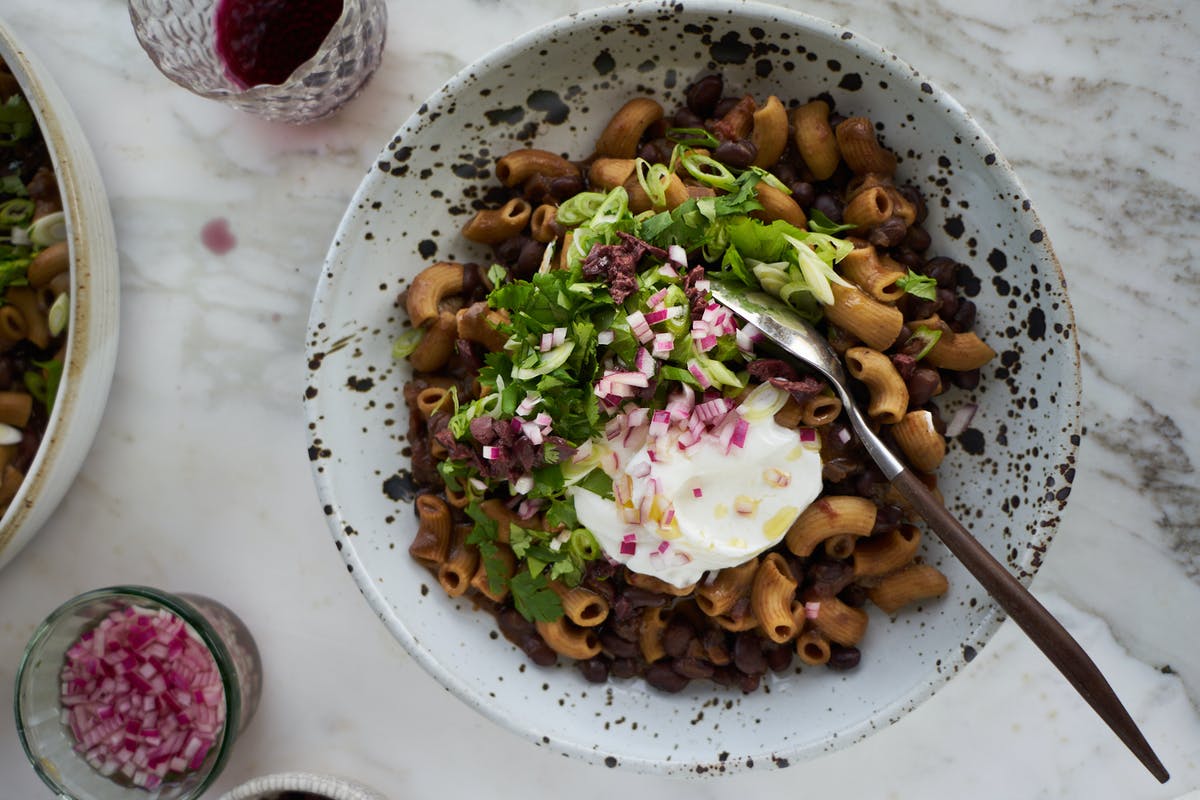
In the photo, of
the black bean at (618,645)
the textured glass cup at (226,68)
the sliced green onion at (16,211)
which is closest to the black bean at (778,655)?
the black bean at (618,645)

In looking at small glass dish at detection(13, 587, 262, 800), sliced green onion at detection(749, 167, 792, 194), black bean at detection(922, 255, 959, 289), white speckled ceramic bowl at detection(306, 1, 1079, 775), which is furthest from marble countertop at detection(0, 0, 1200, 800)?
sliced green onion at detection(749, 167, 792, 194)

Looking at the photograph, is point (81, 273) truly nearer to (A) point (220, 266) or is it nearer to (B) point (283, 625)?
(A) point (220, 266)

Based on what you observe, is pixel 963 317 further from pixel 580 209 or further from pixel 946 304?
pixel 580 209

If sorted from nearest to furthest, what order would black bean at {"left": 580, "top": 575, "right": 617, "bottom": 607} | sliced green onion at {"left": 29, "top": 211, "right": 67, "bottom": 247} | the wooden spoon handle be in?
the wooden spoon handle → black bean at {"left": 580, "top": 575, "right": 617, "bottom": 607} → sliced green onion at {"left": 29, "top": 211, "right": 67, "bottom": 247}

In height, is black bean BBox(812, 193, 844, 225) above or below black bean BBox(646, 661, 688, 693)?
above

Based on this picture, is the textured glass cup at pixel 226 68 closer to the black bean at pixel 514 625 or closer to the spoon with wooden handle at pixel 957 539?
the spoon with wooden handle at pixel 957 539

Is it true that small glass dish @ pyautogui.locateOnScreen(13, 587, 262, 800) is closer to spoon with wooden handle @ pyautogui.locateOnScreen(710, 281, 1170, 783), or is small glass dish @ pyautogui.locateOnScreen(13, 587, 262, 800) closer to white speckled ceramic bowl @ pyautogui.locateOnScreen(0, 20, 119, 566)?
white speckled ceramic bowl @ pyautogui.locateOnScreen(0, 20, 119, 566)
